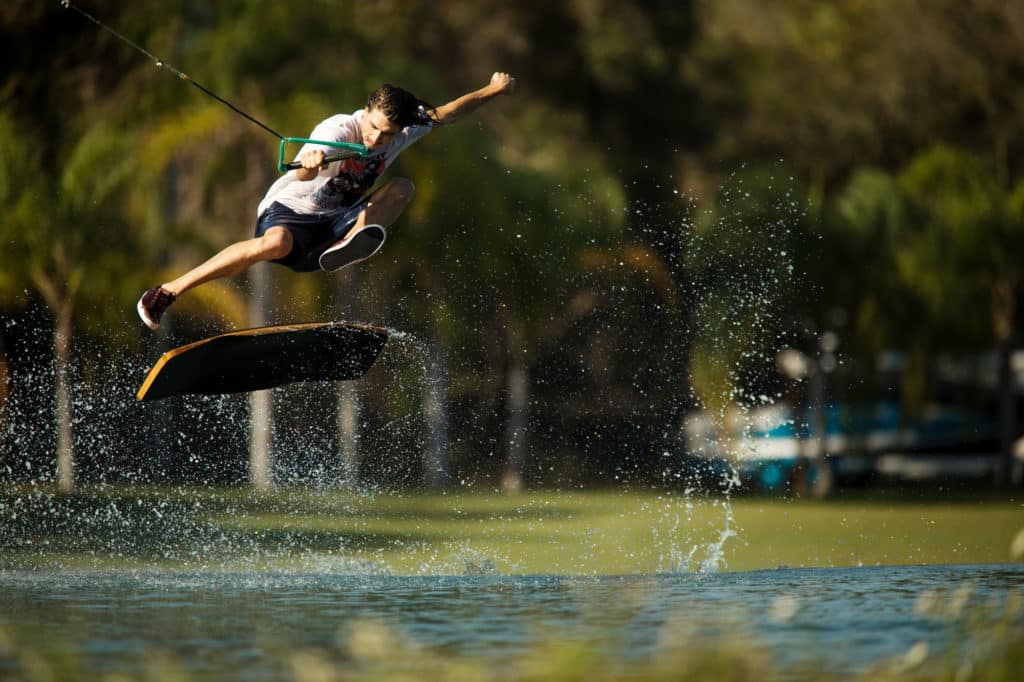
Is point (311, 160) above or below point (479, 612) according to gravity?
above

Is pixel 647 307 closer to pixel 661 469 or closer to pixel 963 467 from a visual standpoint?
pixel 661 469

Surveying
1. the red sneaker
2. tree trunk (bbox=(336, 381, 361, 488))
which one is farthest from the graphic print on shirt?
tree trunk (bbox=(336, 381, 361, 488))

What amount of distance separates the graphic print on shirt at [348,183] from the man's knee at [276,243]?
277 millimetres

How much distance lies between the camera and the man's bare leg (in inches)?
390

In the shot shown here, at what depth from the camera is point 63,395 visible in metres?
22.9

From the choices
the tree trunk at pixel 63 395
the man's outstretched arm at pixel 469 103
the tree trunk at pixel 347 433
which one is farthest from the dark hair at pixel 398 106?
the tree trunk at pixel 347 433

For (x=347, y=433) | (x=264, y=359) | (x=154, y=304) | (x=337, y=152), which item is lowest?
(x=264, y=359)

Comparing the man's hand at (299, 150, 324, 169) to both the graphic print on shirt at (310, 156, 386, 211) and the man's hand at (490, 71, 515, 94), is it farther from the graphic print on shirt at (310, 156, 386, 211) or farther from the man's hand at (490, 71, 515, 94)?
the man's hand at (490, 71, 515, 94)

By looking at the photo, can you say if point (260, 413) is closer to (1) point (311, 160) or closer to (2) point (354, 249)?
(2) point (354, 249)

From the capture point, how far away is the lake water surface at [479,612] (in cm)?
709

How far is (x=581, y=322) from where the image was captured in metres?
28.8

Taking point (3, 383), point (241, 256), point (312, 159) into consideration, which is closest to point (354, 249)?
point (241, 256)

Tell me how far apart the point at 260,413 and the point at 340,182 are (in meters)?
14.1

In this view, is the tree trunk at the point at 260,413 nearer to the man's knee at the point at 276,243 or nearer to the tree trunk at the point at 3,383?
the tree trunk at the point at 3,383
